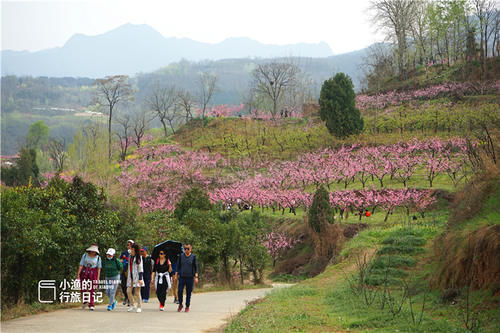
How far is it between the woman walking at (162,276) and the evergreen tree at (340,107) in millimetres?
32240

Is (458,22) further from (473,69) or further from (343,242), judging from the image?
(343,242)

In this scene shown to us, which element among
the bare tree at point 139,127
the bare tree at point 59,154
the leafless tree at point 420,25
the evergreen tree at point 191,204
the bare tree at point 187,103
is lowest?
the evergreen tree at point 191,204

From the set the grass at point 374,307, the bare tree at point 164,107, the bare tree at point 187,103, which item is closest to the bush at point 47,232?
the grass at point 374,307

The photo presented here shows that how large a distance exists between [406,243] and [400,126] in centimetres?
2946

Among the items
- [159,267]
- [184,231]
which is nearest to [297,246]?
[184,231]

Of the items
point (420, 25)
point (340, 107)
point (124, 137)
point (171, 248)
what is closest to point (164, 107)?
point (124, 137)

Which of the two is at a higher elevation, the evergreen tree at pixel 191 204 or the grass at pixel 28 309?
the evergreen tree at pixel 191 204

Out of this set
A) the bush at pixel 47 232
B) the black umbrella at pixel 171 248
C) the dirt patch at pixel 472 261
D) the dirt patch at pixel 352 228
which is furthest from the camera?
the dirt patch at pixel 352 228

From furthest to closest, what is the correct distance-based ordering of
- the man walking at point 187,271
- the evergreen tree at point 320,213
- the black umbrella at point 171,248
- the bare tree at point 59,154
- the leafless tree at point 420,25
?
the leafless tree at point 420,25 < the bare tree at point 59,154 < the evergreen tree at point 320,213 < the black umbrella at point 171,248 < the man walking at point 187,271

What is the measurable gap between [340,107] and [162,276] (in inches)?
1299

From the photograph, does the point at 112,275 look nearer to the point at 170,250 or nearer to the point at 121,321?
the point at 170,250

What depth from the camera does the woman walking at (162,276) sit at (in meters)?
12.0

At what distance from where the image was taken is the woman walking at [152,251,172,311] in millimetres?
11969

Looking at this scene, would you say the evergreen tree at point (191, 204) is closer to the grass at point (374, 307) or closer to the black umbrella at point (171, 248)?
the grass at point (374, 307)
